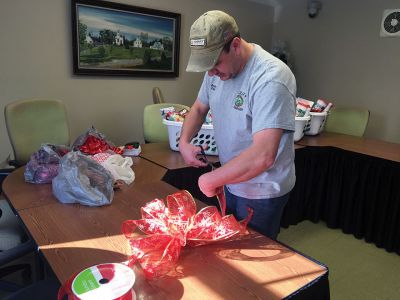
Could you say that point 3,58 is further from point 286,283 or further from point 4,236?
point 286,283

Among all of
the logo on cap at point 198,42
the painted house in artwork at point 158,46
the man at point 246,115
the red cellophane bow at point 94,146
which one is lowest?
the red cellophane bow at point 94,146

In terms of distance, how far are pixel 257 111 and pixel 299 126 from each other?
1.58m

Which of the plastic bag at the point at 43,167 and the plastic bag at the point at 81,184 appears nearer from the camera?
the plastic bag at the point at 81,184

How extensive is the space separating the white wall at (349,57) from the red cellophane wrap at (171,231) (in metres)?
3.24

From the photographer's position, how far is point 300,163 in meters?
2.46

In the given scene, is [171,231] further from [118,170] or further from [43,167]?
[43,167]

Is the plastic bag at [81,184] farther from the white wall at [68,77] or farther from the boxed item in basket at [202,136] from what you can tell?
the white wall at [68,77]

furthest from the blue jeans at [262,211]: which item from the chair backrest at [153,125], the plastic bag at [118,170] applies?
the chair backrest at [153,125]

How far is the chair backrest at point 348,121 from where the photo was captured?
304 centimetres

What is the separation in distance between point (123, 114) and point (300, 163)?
6.57 feet

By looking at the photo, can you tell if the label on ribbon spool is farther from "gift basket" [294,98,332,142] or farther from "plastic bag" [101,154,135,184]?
"gift basket" [294,98,332,142]

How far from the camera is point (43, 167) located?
1473 mm

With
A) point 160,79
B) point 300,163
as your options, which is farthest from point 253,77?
point 160,79

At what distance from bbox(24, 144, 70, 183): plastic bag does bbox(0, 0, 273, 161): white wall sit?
1599 mm
